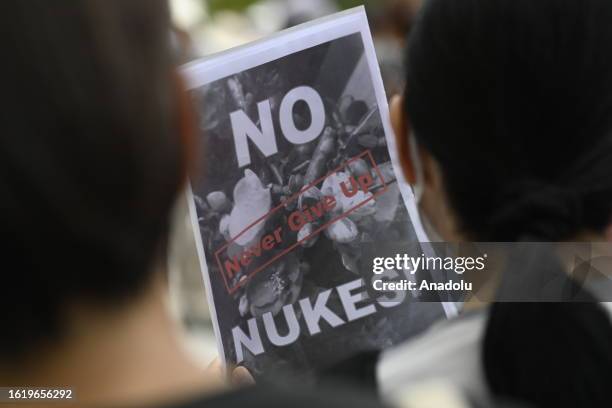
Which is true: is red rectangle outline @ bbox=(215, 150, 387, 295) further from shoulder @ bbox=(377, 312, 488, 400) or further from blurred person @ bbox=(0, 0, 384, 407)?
blurred person @ bbox=(0, 0, 384, 407)

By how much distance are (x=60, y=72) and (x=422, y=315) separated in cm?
82

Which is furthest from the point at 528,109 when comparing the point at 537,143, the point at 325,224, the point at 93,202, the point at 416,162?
the point at 93,202

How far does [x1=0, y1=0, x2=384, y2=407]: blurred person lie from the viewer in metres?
0.71

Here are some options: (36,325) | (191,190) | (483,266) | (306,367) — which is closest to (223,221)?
(191,190)

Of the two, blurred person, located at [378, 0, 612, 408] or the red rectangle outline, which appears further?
the red rectangle outline

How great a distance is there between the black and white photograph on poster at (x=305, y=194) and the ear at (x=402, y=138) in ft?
0.56

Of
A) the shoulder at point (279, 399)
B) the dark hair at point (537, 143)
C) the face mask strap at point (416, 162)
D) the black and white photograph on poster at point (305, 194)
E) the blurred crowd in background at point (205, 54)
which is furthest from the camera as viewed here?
the blurred crowd in background at point (205, 54)

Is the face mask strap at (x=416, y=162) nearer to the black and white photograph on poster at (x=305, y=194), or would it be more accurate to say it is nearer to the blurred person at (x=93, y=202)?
the black and white photograph on poster at (x=305, y=194)

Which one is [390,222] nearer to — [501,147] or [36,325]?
[501,147]

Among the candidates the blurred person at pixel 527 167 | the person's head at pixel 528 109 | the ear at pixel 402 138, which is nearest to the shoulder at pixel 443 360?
the blurred person at pixel 527 167

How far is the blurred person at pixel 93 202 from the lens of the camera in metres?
0.71

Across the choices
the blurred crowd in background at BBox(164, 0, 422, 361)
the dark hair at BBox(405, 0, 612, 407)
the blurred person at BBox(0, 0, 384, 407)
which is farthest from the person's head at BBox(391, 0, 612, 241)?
the blurred crowd in background at BBox(164, 0, 422, 361)

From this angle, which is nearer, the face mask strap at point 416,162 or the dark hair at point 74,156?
the dark hair at point 74,156

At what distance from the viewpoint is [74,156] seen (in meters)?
0.72
